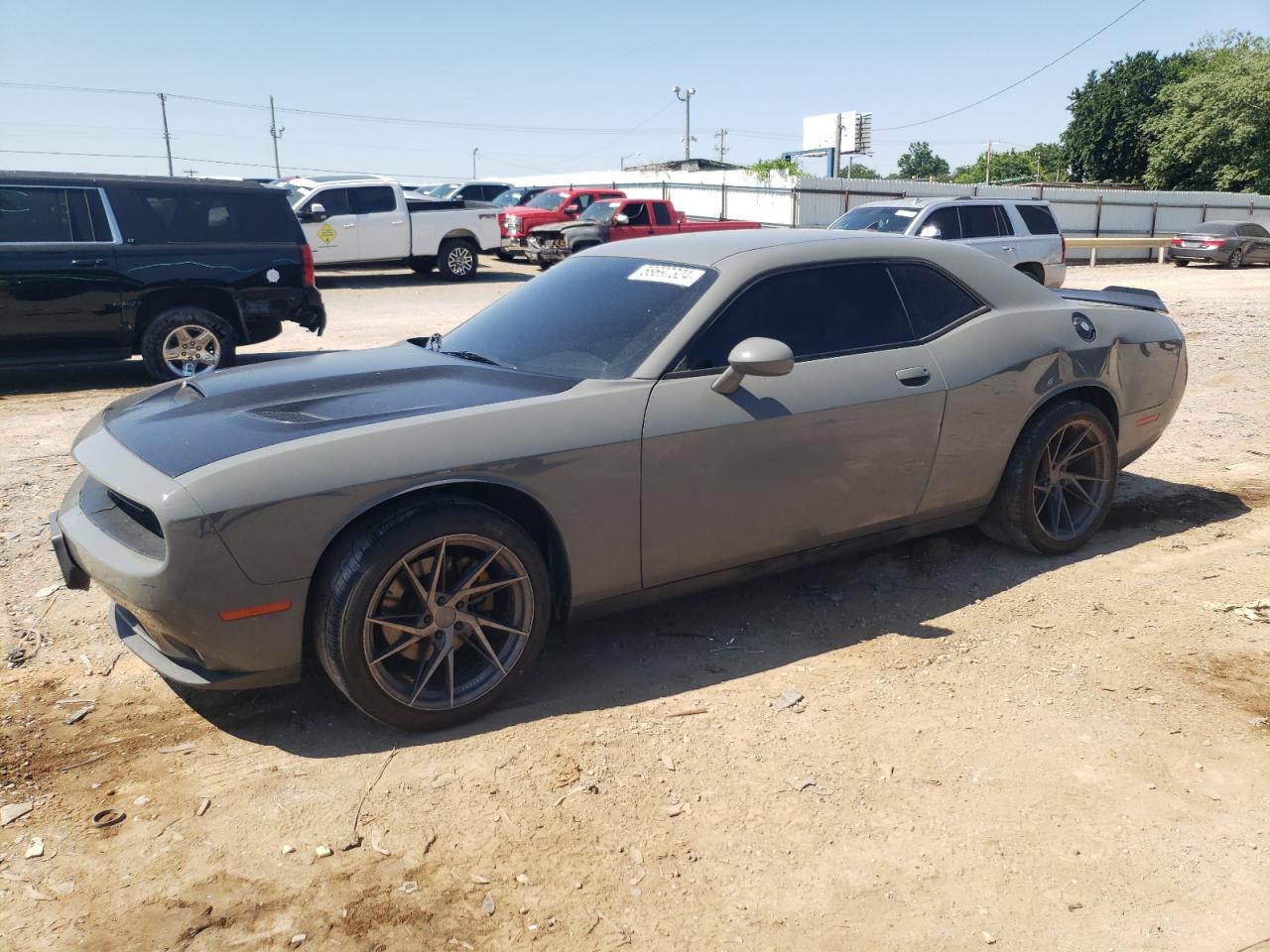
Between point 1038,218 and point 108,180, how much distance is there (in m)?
12.8

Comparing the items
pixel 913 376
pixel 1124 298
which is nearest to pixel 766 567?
pixel 913 376

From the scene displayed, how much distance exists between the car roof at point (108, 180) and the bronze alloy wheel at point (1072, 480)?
8.01 meters

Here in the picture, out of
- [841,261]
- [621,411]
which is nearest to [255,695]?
[621,411]

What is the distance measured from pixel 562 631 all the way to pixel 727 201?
30.9 meters

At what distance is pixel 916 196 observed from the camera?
30.5m

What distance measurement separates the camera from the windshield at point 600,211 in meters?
21.4

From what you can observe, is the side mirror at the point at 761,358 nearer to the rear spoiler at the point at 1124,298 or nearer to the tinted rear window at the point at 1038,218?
the rear spoiler at the point at 1124,298

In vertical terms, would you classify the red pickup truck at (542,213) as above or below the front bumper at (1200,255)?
above

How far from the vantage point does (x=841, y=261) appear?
436cm

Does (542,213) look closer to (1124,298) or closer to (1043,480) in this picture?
(1124,298)

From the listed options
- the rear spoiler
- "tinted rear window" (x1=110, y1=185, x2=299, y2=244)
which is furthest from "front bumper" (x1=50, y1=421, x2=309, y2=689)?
"tinted rear window" (x1=110, y1=185, x2=299, y2=244)

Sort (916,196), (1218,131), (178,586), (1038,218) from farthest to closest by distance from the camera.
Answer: (1218,131)
(916,196)
(1038,218)
(178,586)

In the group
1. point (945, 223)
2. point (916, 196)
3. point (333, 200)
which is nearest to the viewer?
point (945, 223)

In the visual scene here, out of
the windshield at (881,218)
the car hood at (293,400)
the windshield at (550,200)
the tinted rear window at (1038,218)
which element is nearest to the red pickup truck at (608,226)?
the windshield at (550,200)
